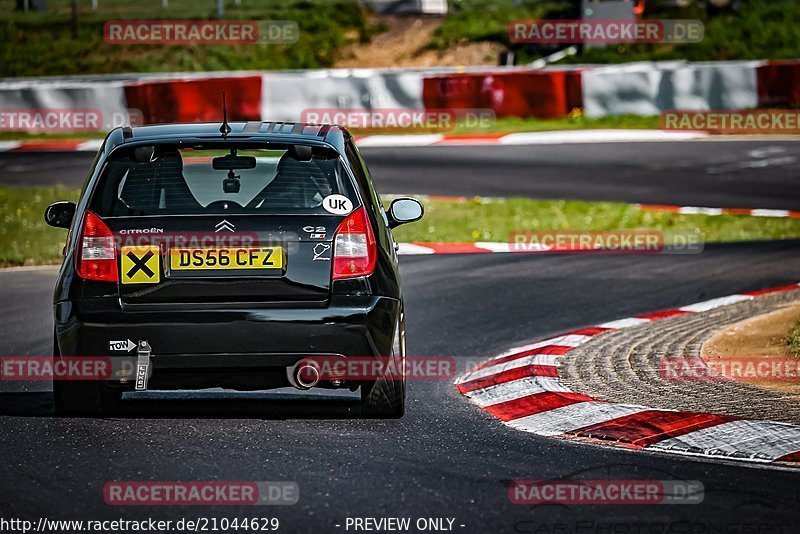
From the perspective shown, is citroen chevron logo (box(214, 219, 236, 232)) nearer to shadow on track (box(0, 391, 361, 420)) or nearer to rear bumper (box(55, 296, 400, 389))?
rear bumper (box(55, 296, 400, 389))

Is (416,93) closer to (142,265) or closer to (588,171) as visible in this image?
(588,171)

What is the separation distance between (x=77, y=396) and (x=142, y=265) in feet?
2.53

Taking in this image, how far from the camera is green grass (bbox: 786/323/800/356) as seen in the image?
9116mm

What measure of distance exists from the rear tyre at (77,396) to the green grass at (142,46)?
1398 inches

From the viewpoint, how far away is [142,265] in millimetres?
7164

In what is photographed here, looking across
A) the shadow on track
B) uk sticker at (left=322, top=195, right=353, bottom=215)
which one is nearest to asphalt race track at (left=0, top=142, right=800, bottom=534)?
the shadow on track

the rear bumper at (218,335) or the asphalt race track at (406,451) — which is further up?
the rear bumper at (218,335)

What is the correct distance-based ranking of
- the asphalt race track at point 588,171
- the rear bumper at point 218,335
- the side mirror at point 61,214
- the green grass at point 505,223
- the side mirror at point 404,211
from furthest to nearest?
the asphalt race track at point 588,171
the green grass at point 505,223
the side mirror at point 404,211
the side mirror at point 61,214
the rear bumper at point 218,335

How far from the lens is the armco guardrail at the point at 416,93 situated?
1096 inches

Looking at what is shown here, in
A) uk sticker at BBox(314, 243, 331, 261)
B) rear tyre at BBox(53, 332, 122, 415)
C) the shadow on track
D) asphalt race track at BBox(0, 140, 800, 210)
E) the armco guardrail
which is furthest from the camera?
the armco guardrail

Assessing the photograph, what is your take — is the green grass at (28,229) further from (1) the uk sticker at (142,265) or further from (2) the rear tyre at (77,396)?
(1) the uk sticker at (142,265)

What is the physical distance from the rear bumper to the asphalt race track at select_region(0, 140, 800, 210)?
1161cm

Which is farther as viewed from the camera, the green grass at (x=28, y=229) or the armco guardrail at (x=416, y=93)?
the armco guardrail at (x=416, y=93)

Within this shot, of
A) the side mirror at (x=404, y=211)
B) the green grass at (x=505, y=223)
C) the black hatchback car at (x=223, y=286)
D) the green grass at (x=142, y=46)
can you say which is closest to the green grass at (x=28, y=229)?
the green grass at (x=505, y=223)
